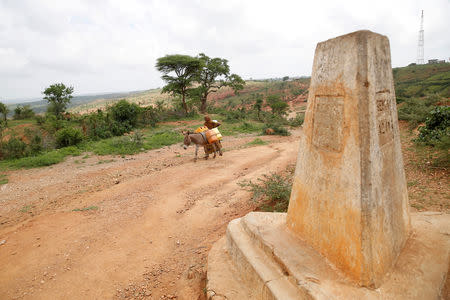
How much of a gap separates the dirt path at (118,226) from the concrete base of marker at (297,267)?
0.46 m

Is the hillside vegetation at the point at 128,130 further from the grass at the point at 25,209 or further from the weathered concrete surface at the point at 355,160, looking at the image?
the weathered concrete surface at the point at 355,160

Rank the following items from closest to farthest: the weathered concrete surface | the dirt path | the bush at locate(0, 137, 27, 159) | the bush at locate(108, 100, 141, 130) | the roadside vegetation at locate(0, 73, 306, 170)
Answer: the weathered concrete surface
the dirt path
the bush at locate(0, 137, 27, 159)
the roadside vegetation at locate(0, 73, 306, 170)
the bush at locate(108, 100, 141, 130)

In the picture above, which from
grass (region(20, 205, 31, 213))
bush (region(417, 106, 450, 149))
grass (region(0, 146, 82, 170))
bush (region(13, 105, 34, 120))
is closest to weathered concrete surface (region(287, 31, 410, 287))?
bush (region(417, 106, 450, 149))

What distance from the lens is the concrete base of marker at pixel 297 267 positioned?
1.87 meters

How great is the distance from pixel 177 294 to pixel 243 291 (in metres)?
0.82

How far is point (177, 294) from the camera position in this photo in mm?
2729

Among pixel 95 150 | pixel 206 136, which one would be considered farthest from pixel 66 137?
pixel 206 136

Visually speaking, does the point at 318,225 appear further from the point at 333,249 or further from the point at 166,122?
the point at 166,122

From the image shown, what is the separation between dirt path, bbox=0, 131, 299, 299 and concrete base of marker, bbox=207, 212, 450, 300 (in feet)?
1.51

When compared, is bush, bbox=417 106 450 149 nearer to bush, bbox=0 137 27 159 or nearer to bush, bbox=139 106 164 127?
bush, bbox=0 137 27 159

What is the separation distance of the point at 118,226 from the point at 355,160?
3.99 m

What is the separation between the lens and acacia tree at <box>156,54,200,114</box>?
20.2 meters

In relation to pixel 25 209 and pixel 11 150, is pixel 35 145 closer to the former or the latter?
pixel 11 150

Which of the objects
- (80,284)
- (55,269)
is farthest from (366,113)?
(55,269)
